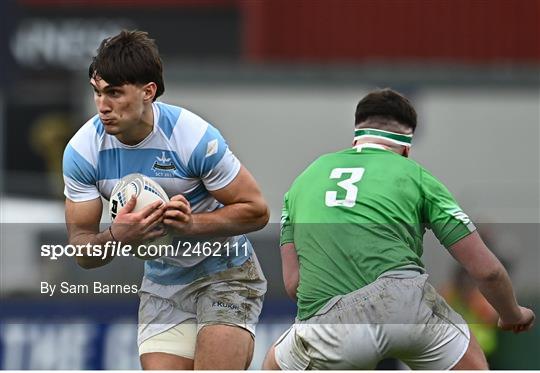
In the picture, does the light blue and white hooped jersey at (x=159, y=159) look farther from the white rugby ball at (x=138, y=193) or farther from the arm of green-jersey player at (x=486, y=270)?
the arm of green-jersey player at (x=486, y=270)

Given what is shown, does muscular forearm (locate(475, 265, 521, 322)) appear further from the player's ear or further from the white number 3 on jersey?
the player's ear

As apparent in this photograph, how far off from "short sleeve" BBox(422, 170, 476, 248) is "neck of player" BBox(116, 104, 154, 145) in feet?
4.08

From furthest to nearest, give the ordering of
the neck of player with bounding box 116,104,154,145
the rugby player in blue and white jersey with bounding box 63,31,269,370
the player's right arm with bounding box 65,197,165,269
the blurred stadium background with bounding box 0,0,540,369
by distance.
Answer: the blurred stadium background with bounding box 0,0,540,369 < the neck of player with bounding box 116,104,154,145 < the rugby player in blue and white jersey with bounding box 63,31,269,370 < the player's right arm with bounding box 65,197,165,269

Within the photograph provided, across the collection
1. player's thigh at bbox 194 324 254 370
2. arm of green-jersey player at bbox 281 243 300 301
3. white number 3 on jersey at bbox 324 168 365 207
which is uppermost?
white number 3 on jersey at bbox 324 168 365 207

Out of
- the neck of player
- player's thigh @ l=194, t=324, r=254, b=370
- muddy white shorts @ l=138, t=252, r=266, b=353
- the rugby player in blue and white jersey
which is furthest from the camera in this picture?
muddy white shorts @ l=138, t=252, r=266, b=353

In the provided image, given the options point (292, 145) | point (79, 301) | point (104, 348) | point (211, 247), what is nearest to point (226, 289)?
point (211, 247)

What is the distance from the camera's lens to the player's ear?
6800mm

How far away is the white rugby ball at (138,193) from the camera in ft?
22.1

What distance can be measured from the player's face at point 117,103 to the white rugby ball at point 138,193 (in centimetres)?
23

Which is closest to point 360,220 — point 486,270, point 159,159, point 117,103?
point 486,270

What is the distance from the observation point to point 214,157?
22.7ft

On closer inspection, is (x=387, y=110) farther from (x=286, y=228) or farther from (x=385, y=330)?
(x=385, y=330)

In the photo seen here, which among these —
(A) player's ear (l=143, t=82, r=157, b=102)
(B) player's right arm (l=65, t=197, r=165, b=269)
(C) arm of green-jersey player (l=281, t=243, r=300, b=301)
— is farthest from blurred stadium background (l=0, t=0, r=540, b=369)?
(A) player's ear (l=143, t=82, r=157, b=102)

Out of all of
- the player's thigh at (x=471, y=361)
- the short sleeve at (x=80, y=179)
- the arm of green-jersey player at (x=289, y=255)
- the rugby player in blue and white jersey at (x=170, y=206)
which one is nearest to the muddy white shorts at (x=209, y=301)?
the rugby player in blue and white jersey at (x=170, y=206)
